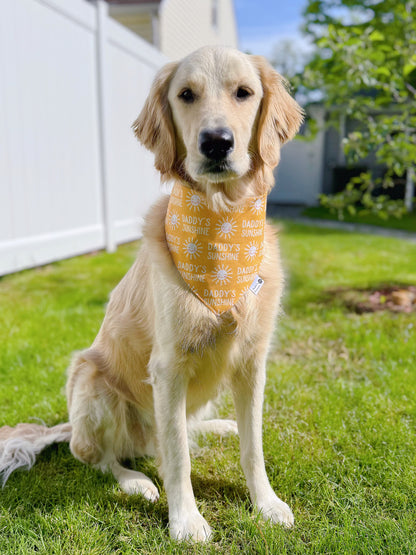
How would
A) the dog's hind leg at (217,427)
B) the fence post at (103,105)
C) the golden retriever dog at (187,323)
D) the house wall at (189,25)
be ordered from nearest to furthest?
the golden retriever dog at (187,323), the dog's hind leg at (217,427), the fence post at (103,105), the house wall at (189,25)

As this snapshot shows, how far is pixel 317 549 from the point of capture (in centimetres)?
155

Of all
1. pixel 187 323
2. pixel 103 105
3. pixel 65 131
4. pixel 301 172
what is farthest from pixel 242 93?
pixel 301 172

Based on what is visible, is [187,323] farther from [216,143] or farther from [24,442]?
[24,442]

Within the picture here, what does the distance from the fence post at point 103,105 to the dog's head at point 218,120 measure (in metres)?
4.45

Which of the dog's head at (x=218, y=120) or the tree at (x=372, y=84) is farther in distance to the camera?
the tree at (x=372, y=84)

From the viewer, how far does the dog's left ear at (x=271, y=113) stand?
5.84 feet

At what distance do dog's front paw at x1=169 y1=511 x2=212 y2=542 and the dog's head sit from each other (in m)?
1.16

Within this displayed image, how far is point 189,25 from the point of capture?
1181cm

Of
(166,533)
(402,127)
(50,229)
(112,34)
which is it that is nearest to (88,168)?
(50,229)

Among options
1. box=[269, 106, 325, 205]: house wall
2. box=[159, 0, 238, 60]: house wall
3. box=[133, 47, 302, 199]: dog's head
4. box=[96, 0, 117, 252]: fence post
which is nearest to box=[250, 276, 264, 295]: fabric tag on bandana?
Answer: box=[133, 47, 302, 199]: dog's head

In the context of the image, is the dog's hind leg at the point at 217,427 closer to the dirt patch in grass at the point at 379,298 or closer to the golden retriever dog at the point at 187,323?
the golden retriever dog at the point at 187,323

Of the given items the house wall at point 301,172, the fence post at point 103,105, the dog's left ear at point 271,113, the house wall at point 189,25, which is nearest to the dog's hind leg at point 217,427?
the dog's left ear at point 271,113

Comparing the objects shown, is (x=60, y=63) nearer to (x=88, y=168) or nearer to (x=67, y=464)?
(x=88, y=168)

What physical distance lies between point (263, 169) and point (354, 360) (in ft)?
5.83
